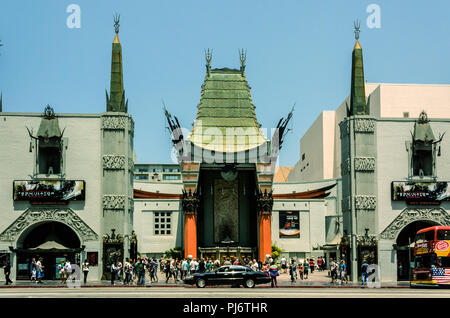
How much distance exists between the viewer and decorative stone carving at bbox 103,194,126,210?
144 ft

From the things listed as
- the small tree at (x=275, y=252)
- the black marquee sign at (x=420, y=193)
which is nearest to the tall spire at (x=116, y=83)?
the black marquee sign at (x=420, y=193)

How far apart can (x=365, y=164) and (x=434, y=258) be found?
36.1ft

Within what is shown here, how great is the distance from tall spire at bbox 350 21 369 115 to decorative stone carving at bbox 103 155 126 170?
17.0 m

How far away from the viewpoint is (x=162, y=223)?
70.2 m

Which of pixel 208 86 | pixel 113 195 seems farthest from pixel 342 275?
pixel 208 86

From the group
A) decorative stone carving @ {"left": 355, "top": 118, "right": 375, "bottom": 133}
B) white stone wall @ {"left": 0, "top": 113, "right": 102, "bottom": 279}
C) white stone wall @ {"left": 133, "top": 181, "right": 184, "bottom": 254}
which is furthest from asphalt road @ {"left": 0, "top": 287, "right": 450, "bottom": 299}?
white stone wall @ {"left": 133, "top": 181, "right": 184, "bottom": 254}

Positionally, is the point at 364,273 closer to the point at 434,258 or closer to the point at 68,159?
the point at 434,258

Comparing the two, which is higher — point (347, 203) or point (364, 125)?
point (364, 125)

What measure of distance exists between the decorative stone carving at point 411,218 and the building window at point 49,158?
23.6m

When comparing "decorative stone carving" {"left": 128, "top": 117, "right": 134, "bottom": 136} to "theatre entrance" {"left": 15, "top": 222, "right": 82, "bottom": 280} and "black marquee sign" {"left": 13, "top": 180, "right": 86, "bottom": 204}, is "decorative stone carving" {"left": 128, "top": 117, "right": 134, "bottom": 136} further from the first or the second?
"theatre entrance" {"left": 15, "top": 222, "right": 82, "bottom": 280}

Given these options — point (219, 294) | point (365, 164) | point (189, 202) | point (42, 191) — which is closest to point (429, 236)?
point (365, 164)

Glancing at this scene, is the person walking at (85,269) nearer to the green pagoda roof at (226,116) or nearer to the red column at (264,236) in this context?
the red column at (264,236)

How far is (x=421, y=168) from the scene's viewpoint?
46500 mm
